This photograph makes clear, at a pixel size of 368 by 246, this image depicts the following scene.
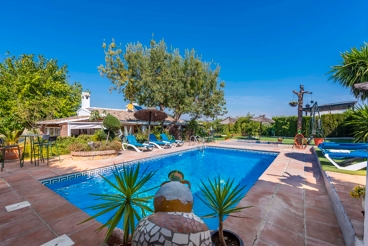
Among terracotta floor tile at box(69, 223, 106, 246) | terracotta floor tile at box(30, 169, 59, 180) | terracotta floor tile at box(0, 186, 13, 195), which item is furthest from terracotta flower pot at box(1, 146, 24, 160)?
terracotta floor tile at box(69, 223, 106, 246)

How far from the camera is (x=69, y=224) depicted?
3.29 meters

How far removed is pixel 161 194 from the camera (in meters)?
1.67

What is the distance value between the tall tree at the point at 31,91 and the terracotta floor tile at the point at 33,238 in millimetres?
20765

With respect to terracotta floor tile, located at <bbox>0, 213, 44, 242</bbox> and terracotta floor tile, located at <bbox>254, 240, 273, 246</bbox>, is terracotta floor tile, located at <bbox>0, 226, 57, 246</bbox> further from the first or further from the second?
terracotta floor tile, located at <bbox>254, 240, 273, 246</bbox>

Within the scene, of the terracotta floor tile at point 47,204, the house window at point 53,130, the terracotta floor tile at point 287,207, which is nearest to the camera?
the terracotta floor tile at point 287,207

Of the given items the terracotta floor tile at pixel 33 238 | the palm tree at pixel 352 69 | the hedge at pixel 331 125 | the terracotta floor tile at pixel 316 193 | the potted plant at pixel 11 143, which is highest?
the palm tree at pixel 352 69

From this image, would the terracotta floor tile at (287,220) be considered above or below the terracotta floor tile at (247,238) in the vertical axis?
below

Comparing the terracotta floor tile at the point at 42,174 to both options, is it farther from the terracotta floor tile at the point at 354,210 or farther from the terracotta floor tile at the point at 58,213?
the terracotta floor tile at the point at 354,210

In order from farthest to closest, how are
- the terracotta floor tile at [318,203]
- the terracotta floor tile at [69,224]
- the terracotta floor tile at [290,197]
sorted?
the terracotta floor tile at [290,197] < the terracotta floor tile at [318,203] < the terracotta floor tile at [69,224]

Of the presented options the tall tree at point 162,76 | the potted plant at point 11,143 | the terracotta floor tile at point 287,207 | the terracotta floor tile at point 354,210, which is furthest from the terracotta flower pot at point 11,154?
the terracotta floor tile at point 354,210

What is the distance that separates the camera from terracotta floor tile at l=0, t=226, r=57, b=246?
2.74 metres

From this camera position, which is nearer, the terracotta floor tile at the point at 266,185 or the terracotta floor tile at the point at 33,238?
the terracotta floor tile at the point at 33,238

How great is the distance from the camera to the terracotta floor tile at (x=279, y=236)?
2795 millimetres

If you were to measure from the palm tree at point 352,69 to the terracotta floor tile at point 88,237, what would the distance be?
13475 millimetres
